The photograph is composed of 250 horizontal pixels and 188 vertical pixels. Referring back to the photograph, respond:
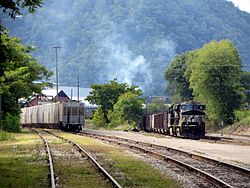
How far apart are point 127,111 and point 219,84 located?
24.0m

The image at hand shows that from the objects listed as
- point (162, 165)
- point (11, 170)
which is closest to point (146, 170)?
point (162, 165)

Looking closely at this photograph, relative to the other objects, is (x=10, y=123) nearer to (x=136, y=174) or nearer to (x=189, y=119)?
(x=189, y=119)

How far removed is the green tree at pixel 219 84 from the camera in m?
70.9

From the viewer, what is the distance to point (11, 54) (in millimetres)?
15711

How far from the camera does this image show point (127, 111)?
299 feet

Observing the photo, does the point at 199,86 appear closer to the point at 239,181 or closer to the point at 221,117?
the point at 221,117

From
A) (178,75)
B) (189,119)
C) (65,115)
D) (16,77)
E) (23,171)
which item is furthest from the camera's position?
(178,75)

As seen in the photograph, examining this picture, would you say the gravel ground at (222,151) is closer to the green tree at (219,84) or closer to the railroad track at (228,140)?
the railroad track at (228,140)

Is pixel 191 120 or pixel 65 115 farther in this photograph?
pixel 65 115

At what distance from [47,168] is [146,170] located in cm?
328

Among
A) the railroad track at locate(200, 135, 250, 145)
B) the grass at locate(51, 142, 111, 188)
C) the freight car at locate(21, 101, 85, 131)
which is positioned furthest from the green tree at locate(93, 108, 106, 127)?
the grass at locate(51, 142, 111, 188)

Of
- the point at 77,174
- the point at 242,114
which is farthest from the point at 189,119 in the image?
the point at 77,174

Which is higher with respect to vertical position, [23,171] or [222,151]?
[222,151]

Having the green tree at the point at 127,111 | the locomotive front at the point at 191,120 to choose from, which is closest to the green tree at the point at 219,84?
the green tree at the point at 127,111
